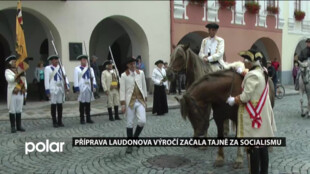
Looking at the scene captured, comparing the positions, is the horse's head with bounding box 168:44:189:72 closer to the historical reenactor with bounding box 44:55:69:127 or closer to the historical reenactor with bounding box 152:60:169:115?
the historical reenactor with bounding box 44:55:69:127

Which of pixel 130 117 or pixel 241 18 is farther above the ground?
pixel 241 18

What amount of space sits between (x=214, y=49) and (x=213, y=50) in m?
0.03

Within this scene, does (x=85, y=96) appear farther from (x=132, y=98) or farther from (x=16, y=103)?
(x=132, y=98)

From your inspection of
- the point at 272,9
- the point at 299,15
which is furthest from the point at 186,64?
the point at 299,15

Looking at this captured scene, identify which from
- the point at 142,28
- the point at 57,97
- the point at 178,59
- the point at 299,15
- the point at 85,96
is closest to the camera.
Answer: the point at 178,59

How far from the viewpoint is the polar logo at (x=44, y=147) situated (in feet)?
22.1

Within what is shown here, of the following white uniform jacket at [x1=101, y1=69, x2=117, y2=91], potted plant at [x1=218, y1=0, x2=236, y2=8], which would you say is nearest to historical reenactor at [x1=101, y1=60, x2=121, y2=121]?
white uniform jacket at [x1=101, y1=69, x2=117, y2=91]

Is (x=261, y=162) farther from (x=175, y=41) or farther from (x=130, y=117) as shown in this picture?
(x=175, y=41)

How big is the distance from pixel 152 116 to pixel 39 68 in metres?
7.02

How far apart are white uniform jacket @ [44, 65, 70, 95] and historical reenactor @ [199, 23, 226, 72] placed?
4.23 metres

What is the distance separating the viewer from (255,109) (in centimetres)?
440

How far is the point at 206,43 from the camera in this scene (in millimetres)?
7336

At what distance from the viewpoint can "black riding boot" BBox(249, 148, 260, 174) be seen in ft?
14.5

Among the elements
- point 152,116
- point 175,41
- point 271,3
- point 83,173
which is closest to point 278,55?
point 271,3
